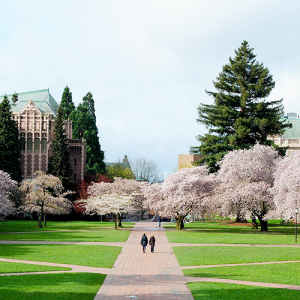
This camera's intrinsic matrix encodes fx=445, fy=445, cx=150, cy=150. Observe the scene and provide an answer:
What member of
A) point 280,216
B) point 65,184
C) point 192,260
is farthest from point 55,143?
point 192,260

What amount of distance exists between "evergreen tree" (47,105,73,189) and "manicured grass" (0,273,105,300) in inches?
2234

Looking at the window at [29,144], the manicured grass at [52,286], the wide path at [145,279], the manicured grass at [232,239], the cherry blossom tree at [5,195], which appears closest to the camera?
the manicured grass at [52,286]

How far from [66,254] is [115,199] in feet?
93.5

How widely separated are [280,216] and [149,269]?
26.9 meters

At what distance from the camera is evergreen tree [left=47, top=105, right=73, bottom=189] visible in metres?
73.4

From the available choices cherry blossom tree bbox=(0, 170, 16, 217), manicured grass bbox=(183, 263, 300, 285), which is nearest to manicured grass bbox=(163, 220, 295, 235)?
cherry blossom tree bbox=(0, 170, 16, 217)

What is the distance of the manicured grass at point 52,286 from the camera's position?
43.8 ft

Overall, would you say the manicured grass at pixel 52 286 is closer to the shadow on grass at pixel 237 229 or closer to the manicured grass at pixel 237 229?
the manicured grass at pixel 237 229

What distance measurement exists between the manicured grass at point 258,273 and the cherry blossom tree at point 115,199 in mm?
31794

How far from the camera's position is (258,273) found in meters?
18.3

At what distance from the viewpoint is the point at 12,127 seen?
230 feet

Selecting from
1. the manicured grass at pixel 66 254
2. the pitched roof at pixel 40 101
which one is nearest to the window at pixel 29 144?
the pitched roof at pixel 40 101

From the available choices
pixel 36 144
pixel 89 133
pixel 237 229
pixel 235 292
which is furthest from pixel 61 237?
pixel 89 133

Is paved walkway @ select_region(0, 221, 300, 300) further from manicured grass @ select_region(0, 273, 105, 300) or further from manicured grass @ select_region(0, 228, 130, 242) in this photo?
manicured grass @ select_region(0, 228, 130, 242)
